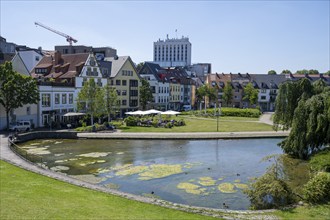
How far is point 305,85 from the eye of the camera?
107 ft

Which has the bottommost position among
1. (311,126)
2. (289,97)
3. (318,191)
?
(318,191)

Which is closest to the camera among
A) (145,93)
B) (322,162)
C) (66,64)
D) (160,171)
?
(322,162)

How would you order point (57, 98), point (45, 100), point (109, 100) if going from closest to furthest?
point (45, 100)
point (109, 100)
point (57, 98)

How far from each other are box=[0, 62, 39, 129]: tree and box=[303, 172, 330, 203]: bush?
124 ft

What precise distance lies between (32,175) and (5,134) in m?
23.1

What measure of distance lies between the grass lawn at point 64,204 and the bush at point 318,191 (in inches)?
256

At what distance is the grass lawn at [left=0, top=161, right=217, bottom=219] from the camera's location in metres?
15.2

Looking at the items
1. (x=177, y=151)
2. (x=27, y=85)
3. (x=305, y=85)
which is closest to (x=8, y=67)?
(x=27, y=85)

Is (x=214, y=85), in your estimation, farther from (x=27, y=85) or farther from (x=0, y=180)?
(x=0, y=180)

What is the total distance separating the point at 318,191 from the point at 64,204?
12.9 meters

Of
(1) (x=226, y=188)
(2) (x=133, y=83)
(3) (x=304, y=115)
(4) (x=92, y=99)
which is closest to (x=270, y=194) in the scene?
(1) (x=226, y=188)

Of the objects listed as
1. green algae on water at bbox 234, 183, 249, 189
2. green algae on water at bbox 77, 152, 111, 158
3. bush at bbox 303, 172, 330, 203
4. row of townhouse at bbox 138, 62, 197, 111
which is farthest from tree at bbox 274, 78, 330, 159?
row of townhouse at bbox 138, 62, 197, 111

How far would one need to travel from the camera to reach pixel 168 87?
95.9 metres

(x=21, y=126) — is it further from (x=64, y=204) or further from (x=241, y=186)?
(x=241, y=186)
